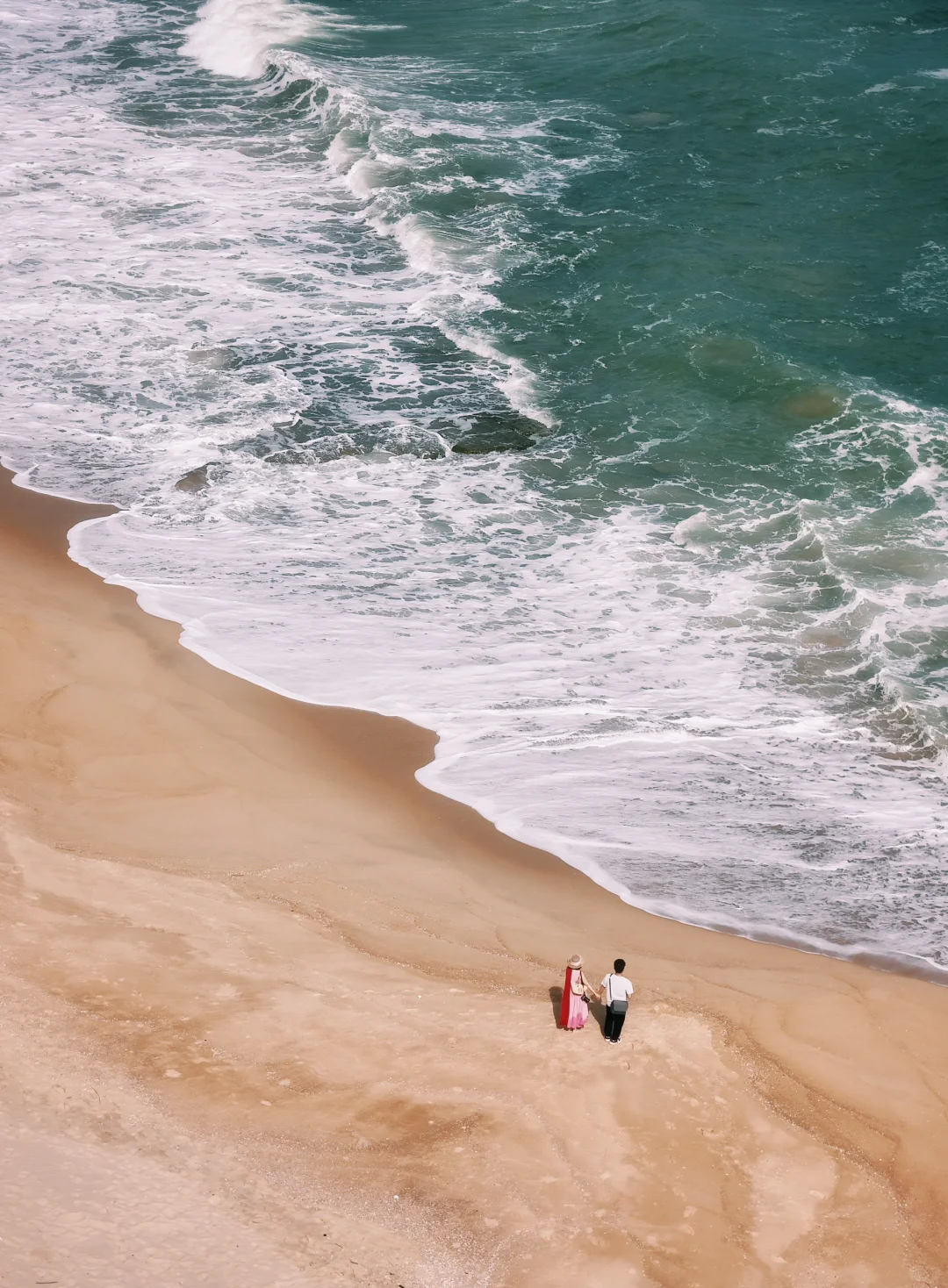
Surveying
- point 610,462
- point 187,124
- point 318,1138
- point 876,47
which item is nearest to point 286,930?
point 318,1138

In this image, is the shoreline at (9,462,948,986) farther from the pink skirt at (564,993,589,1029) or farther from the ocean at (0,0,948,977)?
the pink skirt at (564,993,589,1029)

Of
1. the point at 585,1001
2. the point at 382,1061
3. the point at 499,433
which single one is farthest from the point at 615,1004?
the point at 499,433

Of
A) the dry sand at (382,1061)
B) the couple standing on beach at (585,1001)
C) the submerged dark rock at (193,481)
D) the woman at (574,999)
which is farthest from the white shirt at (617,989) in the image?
the submerged dark rock at (193,481)

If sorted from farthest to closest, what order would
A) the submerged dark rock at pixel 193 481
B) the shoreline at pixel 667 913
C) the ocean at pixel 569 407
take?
the submerged dark rock at pixel 193 481 → the ocean at pixel 569 407 → the shoreline at pixel 667 913

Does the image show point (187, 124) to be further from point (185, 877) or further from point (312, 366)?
point (185, 877)

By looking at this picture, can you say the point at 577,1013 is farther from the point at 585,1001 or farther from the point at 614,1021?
the point at 614,1021

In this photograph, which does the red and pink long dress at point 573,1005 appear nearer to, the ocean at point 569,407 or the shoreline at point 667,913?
the shoreline at point 667,913

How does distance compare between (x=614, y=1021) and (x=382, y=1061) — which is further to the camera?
(x=614, y=1021)
